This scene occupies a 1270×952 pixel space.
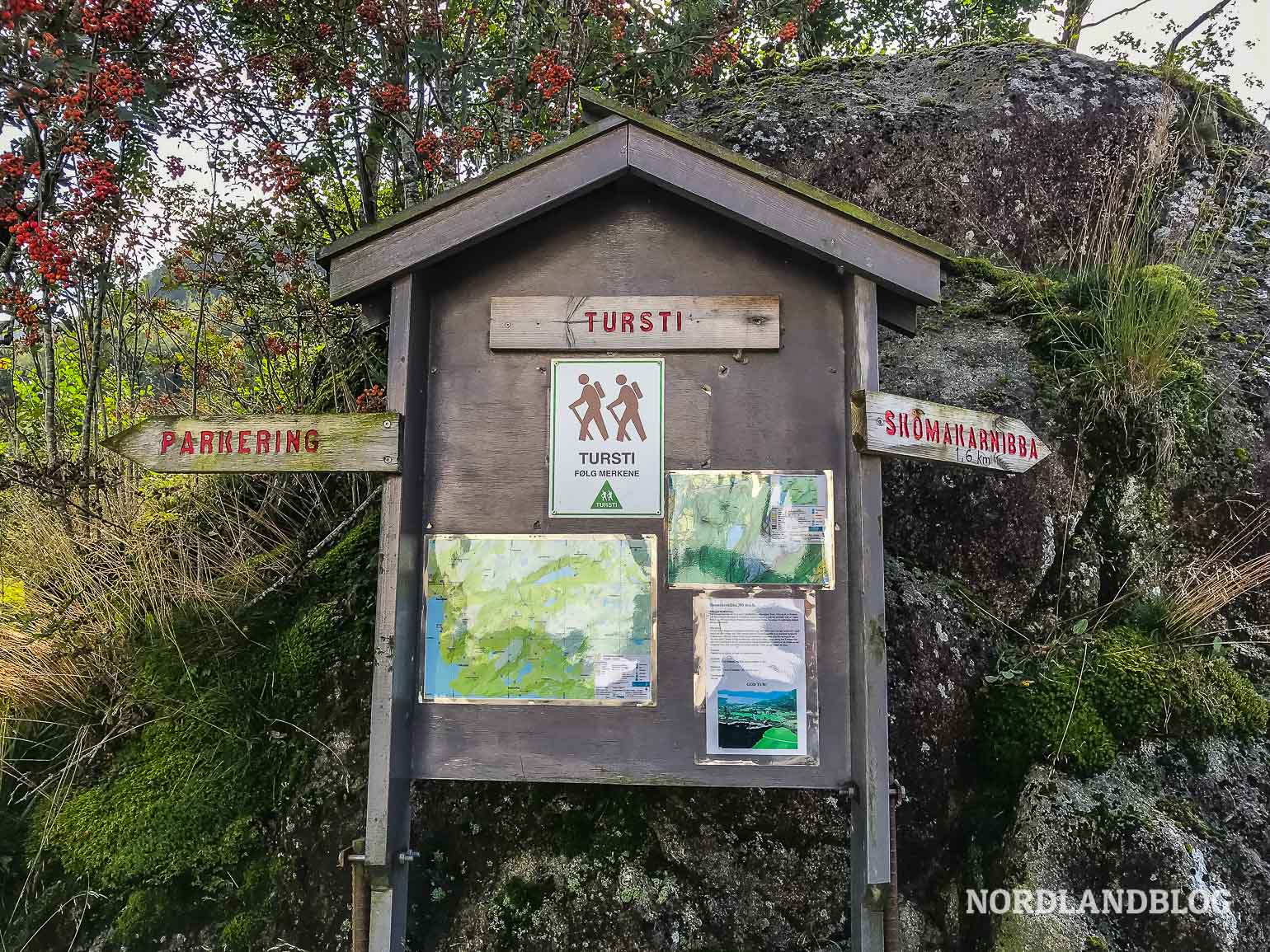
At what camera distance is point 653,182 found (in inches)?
108

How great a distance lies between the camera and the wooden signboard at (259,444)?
2.52 m

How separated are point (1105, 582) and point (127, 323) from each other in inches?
223

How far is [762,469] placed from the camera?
2.72 m

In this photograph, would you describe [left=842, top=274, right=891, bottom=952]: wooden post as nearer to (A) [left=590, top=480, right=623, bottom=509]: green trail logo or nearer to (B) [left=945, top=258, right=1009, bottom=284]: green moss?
(A) [left=590, top=480, right=623, bottom=509]: green trail logo

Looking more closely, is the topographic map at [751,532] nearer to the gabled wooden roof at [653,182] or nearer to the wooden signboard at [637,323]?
the wooden signboard at [637,323]

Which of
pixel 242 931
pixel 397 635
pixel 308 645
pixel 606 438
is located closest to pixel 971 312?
pixel 606 438

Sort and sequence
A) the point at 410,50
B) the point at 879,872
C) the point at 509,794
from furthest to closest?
1. the point at 410,50
2. the point at 509,794
3. the point at 879,872

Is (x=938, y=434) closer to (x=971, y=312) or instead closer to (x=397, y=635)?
(x=397, y=635)

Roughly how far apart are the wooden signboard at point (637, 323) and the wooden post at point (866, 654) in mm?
298

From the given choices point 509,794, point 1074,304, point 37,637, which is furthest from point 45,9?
point 1074,304

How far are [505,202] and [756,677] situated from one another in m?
1.84

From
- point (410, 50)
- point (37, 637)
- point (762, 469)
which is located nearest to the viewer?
point (762, 469)

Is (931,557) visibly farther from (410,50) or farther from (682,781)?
(410,50)

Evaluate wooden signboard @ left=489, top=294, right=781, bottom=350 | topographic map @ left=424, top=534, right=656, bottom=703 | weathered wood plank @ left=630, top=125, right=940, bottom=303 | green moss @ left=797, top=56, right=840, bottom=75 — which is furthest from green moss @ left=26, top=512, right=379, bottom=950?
green moss @ left=797, top=56, right=840, bottom=75
